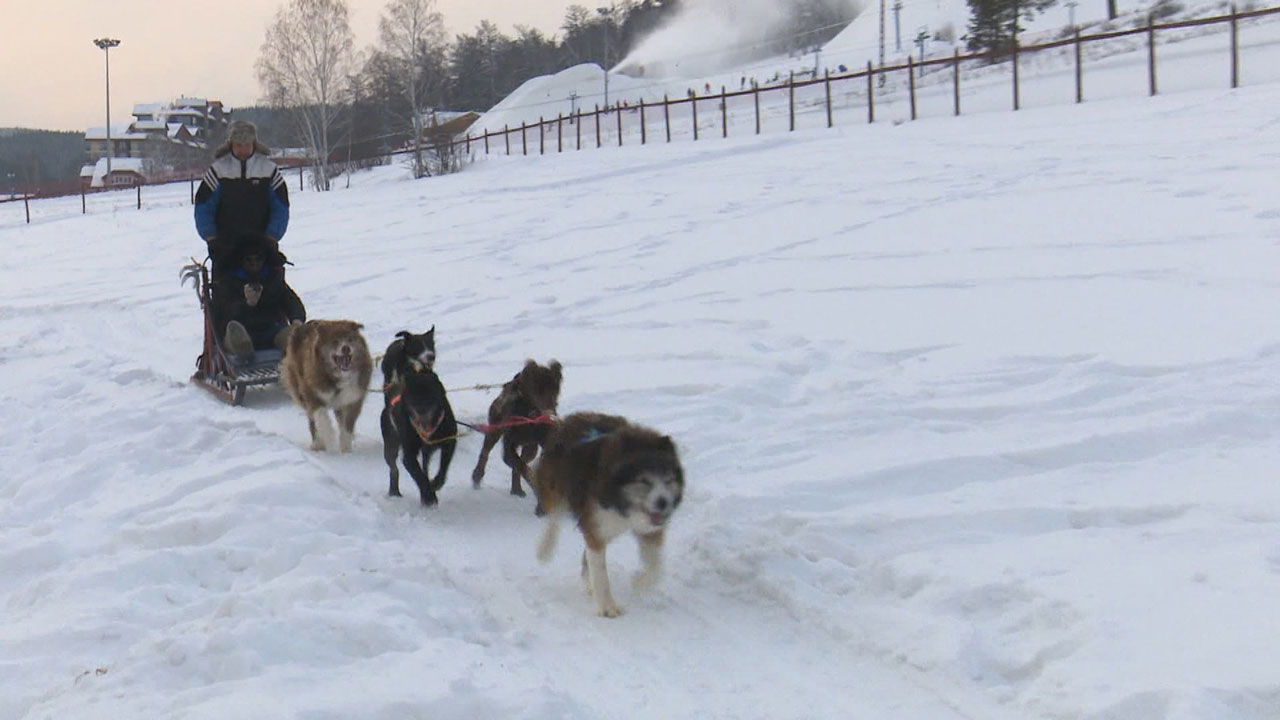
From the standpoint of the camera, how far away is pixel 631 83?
64438 millimetres

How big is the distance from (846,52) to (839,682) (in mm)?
67784

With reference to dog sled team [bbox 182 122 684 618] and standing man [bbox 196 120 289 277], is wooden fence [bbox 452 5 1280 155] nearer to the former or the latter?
standing man [bbox 196 120 289 277]

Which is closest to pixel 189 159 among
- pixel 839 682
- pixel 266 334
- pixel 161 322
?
pixel 161 322

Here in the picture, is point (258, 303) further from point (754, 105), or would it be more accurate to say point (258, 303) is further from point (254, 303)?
point (754, 105)

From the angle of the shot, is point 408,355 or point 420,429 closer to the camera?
point 420,429

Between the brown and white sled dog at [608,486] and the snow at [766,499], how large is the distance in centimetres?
25

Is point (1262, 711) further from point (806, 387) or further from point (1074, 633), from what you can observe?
point (806, 387)

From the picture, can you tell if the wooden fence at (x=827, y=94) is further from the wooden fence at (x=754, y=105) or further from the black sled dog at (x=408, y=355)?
the black sled dog at (x=408, y=355)

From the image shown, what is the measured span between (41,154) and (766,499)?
14828cm

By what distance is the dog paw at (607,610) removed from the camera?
453 centimetres

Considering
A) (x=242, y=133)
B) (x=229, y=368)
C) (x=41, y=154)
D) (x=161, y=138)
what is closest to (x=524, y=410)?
(x=229, y=368)

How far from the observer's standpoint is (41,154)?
431 ft

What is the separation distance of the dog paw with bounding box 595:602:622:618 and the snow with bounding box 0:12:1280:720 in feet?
0.26

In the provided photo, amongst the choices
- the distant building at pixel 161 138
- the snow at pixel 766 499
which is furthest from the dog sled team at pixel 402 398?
the distant building at pixel 161 138
